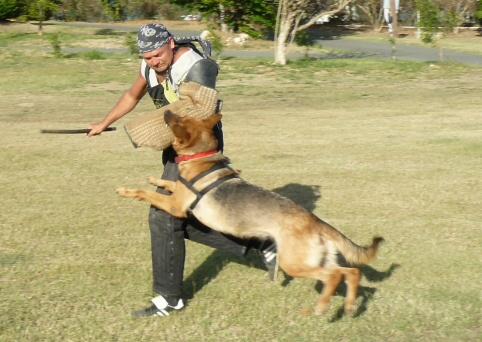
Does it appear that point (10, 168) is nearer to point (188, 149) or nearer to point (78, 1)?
point (188, 149)

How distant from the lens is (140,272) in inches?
221

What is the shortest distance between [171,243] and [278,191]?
3.49m

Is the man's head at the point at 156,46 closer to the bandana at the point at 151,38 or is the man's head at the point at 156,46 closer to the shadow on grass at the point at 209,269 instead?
the bandana at the point at 151,38

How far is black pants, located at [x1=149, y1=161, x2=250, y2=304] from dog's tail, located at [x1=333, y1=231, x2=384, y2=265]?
0.59m

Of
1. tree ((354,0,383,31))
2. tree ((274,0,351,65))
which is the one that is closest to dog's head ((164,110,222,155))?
tree ((274,0,351,65))

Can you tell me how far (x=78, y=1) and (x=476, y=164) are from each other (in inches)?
1502

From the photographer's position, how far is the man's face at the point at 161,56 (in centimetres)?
455

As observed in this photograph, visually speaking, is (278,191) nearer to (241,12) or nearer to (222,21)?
(241,12)

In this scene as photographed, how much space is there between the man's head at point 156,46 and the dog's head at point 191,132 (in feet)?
1.19

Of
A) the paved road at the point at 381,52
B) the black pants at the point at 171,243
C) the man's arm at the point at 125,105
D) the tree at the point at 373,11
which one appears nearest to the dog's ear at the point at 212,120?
the black pants at the point at 171,243

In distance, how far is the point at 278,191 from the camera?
8.14 meters

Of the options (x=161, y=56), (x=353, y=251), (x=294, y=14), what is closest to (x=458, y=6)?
(x=294, y=14)

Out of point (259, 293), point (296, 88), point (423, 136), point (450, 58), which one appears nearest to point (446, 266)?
point (259, 293)

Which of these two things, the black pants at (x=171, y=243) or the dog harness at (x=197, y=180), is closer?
the dog harness at (x=197, y=180)
